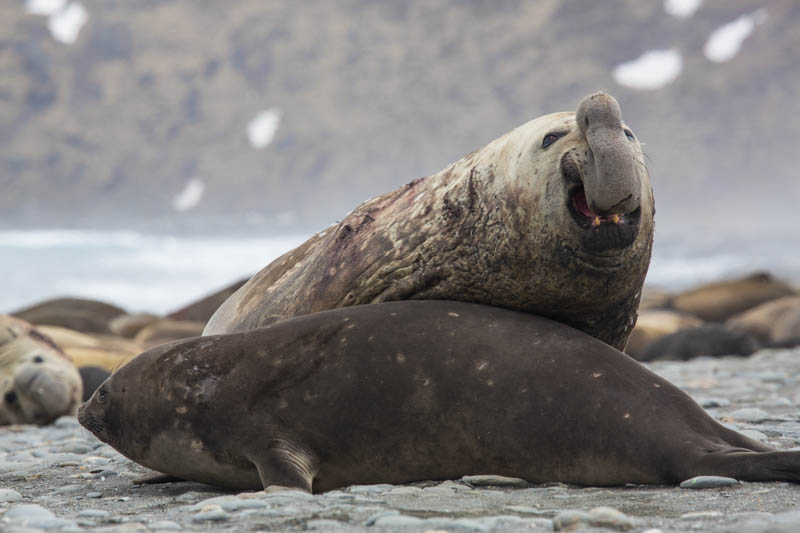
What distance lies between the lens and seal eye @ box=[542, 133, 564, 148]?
334 cm

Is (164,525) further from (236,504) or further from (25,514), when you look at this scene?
Answer: (25,514)

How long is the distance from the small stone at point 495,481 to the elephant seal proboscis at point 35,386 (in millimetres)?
4573

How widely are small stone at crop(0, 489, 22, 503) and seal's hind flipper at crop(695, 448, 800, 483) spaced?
2420 millimetres

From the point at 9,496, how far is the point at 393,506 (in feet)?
5.11

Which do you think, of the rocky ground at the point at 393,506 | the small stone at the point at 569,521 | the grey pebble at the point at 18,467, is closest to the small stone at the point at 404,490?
the rocky ground at the point at 393,506

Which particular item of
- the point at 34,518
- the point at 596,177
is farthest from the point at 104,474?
the point at 596,177

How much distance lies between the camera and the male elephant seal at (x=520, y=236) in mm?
3168

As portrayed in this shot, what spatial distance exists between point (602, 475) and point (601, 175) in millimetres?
1029

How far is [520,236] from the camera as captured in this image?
3422 millimetres

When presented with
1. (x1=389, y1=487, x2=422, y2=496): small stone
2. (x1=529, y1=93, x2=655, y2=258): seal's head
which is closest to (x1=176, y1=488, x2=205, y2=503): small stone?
(x1=389, y1=487, x2=422, y2=496): small stone

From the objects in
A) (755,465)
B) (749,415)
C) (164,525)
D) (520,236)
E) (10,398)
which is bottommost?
(164,525)

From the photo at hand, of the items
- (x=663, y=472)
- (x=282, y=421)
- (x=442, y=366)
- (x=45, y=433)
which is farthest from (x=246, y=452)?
(x=45, y=433)

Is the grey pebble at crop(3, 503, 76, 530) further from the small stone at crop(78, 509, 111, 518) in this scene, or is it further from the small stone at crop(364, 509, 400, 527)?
the small stone at crop(364, 509, 400, 527)

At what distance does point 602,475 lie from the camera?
3.07m
